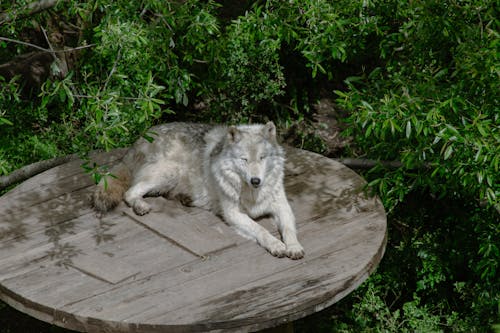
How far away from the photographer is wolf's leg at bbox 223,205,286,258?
3.88m

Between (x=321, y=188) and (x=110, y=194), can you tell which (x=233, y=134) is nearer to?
(x=321, y=188)

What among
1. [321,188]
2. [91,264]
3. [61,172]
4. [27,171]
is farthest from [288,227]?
[27,171]

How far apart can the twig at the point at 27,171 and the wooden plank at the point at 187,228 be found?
1370mm

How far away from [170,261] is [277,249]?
62 centimetres

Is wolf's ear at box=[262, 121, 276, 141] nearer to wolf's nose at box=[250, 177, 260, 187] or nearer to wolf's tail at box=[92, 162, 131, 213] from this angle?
wolf's nose at box=[250, 177, 260, 187]

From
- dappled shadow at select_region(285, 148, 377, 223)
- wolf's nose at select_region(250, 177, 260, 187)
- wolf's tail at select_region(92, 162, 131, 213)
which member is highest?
wolf's nose at select_region(250, 177, 260, 187)

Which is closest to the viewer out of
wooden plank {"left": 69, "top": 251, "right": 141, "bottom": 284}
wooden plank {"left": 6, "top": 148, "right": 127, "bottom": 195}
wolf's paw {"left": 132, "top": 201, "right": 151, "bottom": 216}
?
wooden plank {"left": 69, "top": 251, "right": 141, "bottom": 284}

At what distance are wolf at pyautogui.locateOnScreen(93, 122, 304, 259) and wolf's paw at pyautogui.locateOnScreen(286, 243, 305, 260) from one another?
0.11 feet

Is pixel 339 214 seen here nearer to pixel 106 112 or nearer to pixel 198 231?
pixel 198 231

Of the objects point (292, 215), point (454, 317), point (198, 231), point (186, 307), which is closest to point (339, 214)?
point (292, 215)

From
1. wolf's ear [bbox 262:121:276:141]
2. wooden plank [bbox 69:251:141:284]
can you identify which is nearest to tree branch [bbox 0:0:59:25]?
wolf's ear [bbox 262:121:276:141]

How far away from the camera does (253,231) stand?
411 centimetres

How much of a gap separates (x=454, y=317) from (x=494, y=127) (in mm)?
1996

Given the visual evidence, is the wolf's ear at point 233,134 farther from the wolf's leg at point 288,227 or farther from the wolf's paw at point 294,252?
the wolf's paw at point 294,252
